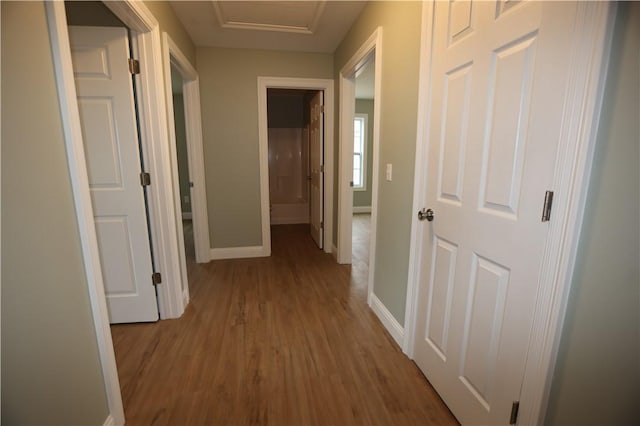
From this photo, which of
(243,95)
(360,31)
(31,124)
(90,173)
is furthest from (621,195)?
(243,95)

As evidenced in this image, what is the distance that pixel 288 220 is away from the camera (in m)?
5.53

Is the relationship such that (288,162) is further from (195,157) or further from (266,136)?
(195,157)

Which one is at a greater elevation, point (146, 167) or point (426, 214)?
point (146, 167)

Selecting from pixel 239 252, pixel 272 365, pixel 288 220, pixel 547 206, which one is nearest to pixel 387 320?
pixel 272 365

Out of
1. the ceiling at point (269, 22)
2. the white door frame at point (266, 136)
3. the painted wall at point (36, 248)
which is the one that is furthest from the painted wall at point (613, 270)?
the white door frame at point (266, 136)

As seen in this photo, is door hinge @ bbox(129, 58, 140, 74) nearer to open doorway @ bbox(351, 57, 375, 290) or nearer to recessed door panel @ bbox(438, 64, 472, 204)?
recessed door panel @ bbox(438, 64, 472, 204)

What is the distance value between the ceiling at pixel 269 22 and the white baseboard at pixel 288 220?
304 cm

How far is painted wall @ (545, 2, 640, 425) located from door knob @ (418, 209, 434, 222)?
0.71 meters

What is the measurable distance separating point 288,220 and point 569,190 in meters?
4.89

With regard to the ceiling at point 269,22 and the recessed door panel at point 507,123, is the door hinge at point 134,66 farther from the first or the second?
the recessed door panel at point 507,123

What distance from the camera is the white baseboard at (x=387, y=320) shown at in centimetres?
191

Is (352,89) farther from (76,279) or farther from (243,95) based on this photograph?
A: (76,279)

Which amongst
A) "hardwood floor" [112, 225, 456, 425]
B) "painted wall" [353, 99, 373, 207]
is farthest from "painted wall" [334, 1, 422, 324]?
"painted wall" [353, 99, 373, 207]

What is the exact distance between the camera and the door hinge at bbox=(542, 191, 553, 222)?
0.88 meters
